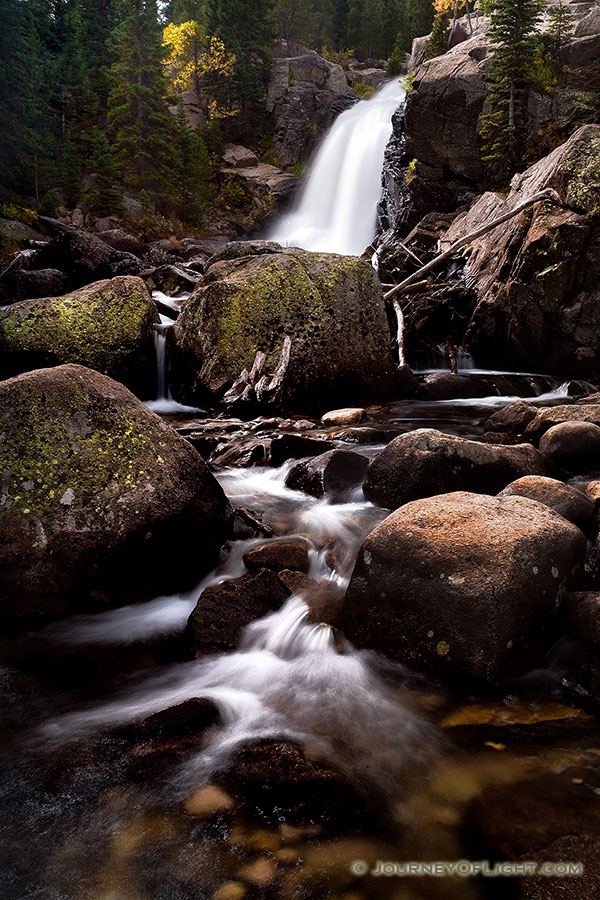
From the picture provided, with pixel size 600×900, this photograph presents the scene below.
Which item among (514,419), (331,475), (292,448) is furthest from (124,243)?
(331,475)

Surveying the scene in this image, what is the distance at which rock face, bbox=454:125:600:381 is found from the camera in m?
11.5

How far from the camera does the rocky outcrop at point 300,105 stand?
39.4m

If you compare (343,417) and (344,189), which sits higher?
(344,189)

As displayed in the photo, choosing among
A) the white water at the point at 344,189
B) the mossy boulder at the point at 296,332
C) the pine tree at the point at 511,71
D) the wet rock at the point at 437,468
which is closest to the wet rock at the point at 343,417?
the mossy boulder at the point at 296,332

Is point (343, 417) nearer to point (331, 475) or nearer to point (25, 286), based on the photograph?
point (331, 475)

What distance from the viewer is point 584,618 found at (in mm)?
3115

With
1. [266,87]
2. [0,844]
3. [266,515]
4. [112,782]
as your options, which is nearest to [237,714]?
[112,782]

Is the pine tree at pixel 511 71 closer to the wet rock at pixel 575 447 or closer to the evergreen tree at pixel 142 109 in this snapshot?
the wet rock at pixel 575 447

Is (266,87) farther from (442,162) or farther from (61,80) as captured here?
(442,162)

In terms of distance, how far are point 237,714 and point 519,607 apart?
1.69 metres

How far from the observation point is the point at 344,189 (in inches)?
1228

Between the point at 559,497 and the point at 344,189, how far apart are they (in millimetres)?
31444

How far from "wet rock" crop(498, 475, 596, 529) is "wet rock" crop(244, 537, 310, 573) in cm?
165

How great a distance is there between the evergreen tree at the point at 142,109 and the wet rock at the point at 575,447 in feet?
112
